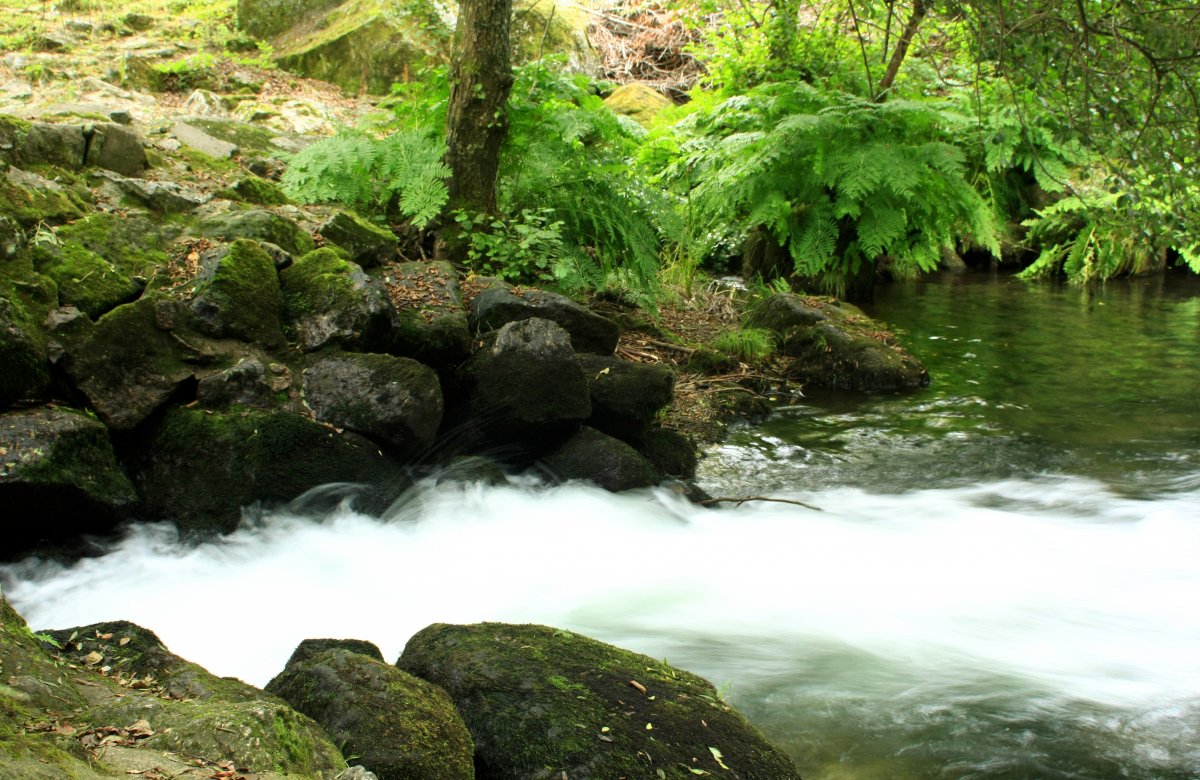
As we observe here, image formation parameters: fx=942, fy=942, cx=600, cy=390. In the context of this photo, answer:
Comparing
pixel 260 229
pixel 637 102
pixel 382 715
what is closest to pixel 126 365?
pixel 260 229

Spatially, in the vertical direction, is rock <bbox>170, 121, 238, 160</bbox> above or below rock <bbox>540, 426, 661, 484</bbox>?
above

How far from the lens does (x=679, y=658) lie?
3951 mm

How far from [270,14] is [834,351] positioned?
10.8 metres

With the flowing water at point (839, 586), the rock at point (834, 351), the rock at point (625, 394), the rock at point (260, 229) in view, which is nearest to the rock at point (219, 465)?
the flowing water at point (839, 586)

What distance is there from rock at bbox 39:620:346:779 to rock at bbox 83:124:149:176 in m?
4.30

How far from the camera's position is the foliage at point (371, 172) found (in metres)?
6.48

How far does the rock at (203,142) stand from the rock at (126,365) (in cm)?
289

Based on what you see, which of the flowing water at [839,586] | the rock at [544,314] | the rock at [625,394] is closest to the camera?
the flowing water at [839,586]

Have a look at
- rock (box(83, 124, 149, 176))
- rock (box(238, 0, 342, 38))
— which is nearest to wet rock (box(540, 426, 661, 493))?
rock (box(83, 124, 149, 176))

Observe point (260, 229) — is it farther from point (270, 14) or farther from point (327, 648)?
point (270, 14)

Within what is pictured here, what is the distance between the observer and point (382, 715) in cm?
250

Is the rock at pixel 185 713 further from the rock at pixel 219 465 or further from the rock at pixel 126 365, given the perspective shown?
the rock at pixel 126 365

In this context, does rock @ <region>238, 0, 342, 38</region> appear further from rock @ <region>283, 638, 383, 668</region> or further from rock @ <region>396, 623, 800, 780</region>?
rock @ <region>396, 623, 800, 780</region>

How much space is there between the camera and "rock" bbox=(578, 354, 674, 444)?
595 centimetres
